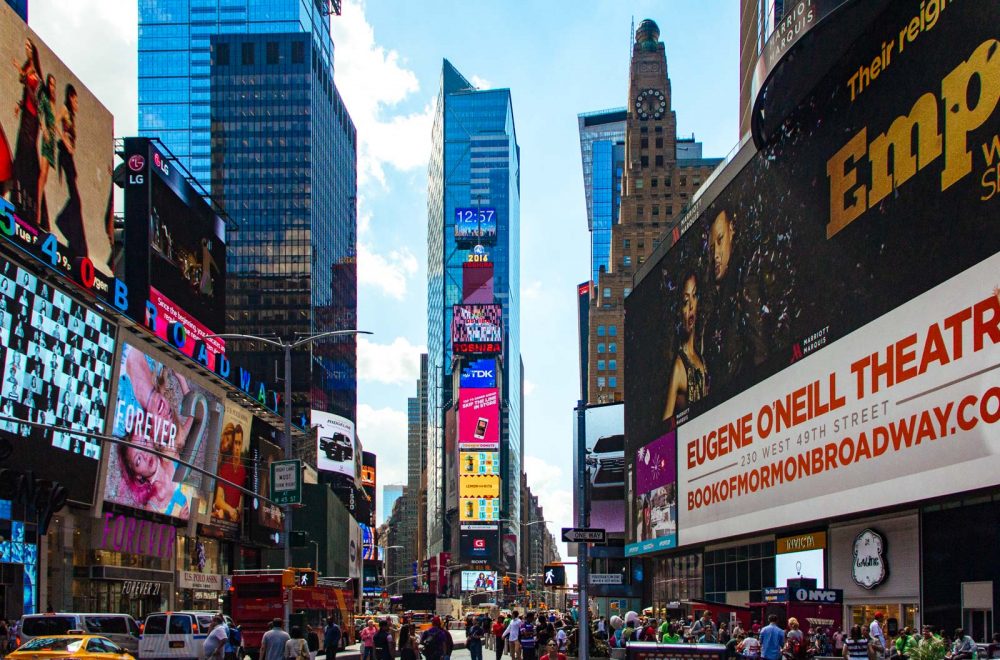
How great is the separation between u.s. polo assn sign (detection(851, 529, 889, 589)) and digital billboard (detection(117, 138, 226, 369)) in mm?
39373

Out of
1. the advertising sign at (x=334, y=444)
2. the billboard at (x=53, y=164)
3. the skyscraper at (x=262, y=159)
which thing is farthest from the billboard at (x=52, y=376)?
the skyscraper at (x=262, y=159)

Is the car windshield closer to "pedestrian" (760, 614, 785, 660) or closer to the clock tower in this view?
"pedestrian" (760, 614, 785, 660)

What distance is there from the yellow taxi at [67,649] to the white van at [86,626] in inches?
169

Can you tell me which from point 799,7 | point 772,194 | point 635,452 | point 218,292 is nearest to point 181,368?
point 218,292

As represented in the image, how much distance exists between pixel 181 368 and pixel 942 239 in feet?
161

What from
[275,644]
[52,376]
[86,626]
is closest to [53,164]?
[52,376]

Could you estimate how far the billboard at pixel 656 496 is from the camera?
192 ft

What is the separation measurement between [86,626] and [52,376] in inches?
785

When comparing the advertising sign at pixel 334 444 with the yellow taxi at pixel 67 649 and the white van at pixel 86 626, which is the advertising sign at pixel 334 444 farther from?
the yellow taxi at pixel 67 649

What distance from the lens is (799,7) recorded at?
121ft

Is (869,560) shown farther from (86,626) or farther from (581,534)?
(86,626)

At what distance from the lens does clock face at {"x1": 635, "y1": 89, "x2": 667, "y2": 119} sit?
148875 millimetres

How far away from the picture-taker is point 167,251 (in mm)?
75562

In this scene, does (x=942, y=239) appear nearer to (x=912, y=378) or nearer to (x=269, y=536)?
(x=912, y=378)
